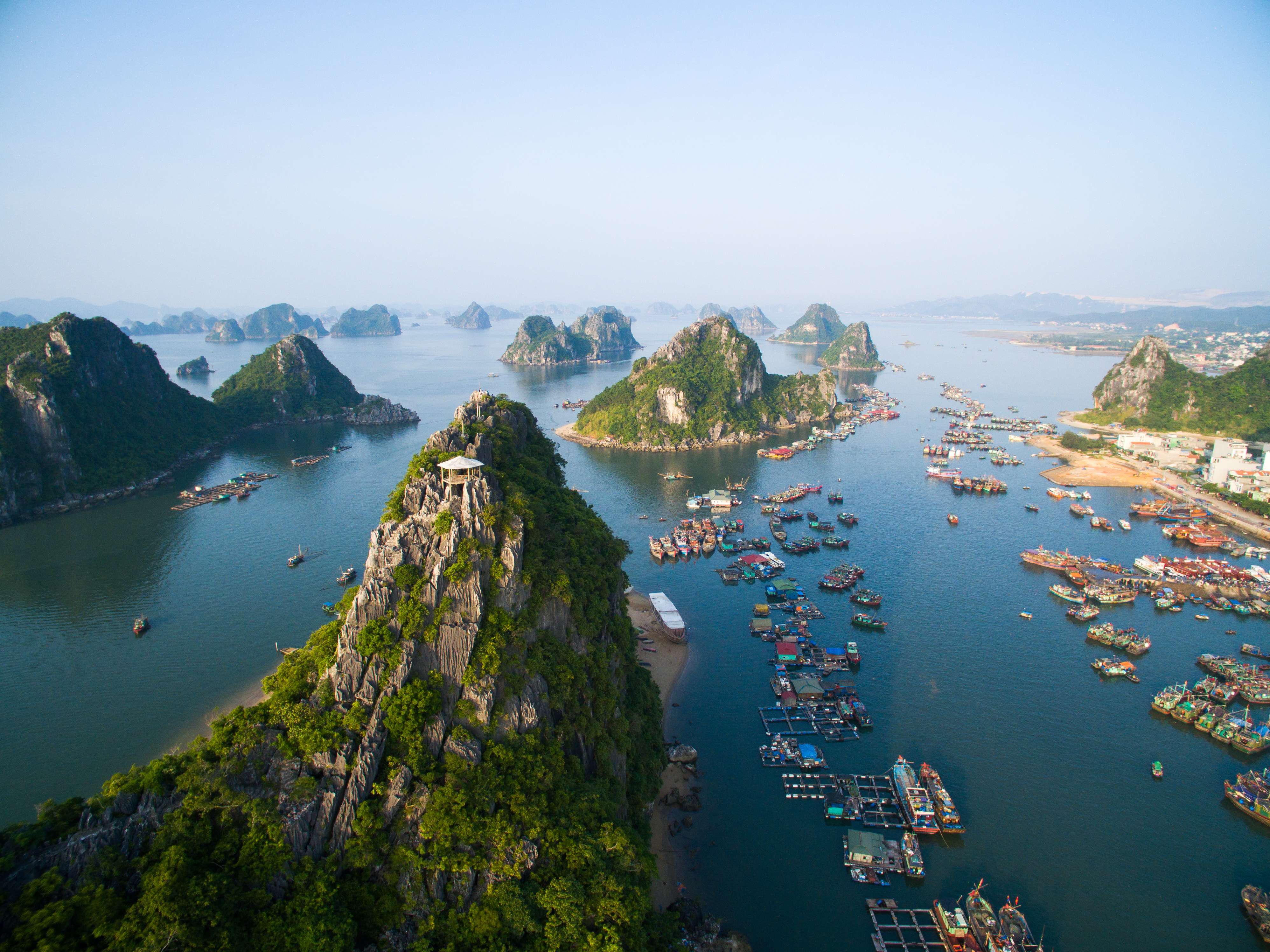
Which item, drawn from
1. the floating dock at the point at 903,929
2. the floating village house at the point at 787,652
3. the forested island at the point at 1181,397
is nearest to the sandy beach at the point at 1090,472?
the forested island at the point at 1181,397

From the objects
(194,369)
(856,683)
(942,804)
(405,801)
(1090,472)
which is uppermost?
(194,369)

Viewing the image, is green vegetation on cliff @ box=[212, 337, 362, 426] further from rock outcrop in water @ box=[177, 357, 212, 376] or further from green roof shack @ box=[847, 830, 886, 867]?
green roof shack @ box=[847, 830, 886, 867]

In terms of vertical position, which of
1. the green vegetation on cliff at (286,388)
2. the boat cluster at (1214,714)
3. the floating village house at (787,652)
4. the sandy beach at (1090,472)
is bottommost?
the boat cluster at (1214,714)

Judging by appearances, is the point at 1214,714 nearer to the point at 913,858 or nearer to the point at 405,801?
the point at 913,858

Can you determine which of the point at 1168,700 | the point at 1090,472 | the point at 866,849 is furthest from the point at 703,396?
the point at 866,849

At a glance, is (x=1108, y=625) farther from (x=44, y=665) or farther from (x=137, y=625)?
(x=44, y=665)

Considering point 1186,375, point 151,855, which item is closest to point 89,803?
point 151,855

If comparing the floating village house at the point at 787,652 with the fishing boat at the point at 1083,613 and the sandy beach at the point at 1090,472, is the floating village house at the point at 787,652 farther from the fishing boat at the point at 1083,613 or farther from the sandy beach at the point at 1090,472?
the sandy beach at the point at 1090,472
